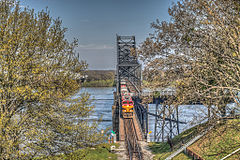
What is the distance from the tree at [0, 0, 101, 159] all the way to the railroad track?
323 inches

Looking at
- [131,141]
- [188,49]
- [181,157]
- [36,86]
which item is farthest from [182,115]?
[36,86]

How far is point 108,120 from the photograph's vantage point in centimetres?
5031

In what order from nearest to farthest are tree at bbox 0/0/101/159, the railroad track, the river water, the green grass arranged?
the river water → tree at bbox 0/0/101/159 → the green grass → the railroad track

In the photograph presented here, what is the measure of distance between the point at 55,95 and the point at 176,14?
823 centimetres

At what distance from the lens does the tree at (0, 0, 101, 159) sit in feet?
35.4

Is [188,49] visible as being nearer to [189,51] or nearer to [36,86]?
[189,51]

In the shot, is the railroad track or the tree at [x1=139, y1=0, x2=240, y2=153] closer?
the tree at [x1=139, y1=0, x2=240, y2=153]

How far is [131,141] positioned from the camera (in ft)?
78.7

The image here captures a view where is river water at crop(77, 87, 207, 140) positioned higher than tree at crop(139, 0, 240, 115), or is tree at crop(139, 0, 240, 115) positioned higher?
tree at crop(139, 0, 240, 115)

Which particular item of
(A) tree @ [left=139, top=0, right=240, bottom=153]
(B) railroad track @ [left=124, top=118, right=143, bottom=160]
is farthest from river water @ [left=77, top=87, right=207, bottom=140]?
(B) railroad track @ [left=124, top=118, right=143, bottom=160]

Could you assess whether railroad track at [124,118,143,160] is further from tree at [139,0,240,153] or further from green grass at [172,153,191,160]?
tree at [139,0,240,153]

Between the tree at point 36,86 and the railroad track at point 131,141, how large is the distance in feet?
26.9

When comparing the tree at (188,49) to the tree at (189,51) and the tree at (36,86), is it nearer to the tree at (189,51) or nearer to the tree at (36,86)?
the tree at (189,51)

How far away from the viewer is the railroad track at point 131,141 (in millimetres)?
19462
